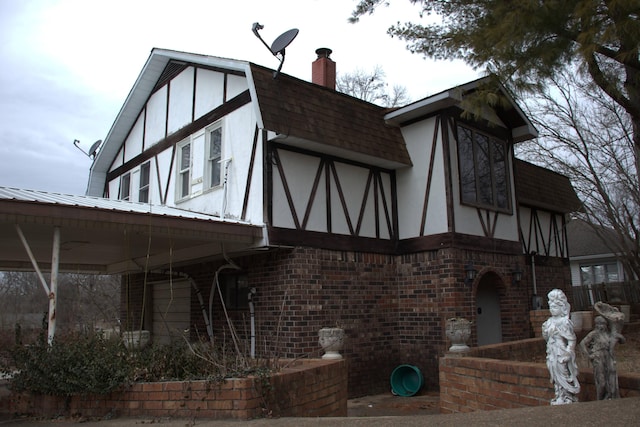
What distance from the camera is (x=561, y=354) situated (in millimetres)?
5305

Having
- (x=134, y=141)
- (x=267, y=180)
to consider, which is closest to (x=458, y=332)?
(x=267, y=180)

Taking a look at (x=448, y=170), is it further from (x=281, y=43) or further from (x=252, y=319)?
(x=252, y=319)

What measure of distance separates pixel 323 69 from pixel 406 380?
745 cm

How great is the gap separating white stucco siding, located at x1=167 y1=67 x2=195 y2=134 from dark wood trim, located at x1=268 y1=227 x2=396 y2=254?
4455 mm

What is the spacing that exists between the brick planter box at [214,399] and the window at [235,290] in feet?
14.2

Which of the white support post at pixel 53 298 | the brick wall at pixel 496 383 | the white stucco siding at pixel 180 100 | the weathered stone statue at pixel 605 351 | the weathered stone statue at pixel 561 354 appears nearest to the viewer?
the weathered stone statue at pixel 605 351

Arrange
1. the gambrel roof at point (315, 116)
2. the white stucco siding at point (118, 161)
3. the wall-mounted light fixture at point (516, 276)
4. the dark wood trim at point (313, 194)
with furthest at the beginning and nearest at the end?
the white stucco siding at point (118, 161) < the wall-mounted light fixture at point (516, 276) < the dark wood trim at point (313, 194) < the gambrel roof at point (315, 116)

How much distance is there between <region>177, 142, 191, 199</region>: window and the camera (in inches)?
495

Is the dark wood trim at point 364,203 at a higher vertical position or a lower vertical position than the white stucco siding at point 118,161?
lower

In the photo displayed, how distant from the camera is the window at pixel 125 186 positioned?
50.3ft

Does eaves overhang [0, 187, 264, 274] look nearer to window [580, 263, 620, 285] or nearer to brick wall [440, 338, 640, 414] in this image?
brick wall [440, 338, 640, 414]

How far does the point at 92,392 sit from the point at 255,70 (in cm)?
620

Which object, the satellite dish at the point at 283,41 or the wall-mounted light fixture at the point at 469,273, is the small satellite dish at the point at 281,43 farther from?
the wall-mounted light fixture at the point at 469,273

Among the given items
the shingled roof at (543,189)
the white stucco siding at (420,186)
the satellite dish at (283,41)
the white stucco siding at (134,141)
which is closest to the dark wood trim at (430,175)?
the white stucco siding at (420,186)
